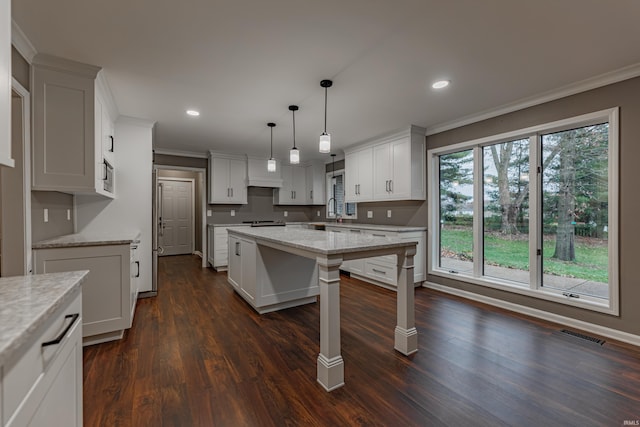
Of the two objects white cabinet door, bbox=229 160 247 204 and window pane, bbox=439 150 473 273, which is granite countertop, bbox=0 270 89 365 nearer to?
window pane, bbox=439 150 473 273

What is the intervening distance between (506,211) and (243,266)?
340 cm

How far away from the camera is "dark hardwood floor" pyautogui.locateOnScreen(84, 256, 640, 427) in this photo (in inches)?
64.3

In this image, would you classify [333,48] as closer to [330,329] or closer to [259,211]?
[330,329]

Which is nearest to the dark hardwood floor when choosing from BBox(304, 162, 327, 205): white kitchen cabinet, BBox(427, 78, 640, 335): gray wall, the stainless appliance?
BBox(427, 78, 640, 335): gray wall

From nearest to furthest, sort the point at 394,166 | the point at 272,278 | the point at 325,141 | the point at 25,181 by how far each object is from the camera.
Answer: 1. the point at 25,181
2. the point at 325,141
3. the point at 272,278
4. the point at 394,166

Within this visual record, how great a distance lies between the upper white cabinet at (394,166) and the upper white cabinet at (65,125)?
3.76m

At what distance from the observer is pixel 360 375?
202cm

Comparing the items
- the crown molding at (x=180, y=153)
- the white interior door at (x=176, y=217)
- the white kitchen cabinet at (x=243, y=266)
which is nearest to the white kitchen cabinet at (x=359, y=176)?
the white kitchen cabinet at (x=243, y=266)

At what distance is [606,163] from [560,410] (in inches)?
96.9

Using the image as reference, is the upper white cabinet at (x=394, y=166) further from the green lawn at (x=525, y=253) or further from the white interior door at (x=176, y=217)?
the white interior door at (x=176, y=217)

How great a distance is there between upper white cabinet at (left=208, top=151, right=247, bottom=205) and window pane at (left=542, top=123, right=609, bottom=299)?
514 centimetres

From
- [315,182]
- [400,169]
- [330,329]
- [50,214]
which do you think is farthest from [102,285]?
[315,182]

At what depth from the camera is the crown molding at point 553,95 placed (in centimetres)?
255

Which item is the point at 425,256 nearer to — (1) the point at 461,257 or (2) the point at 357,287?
(1) the point at 461,257
